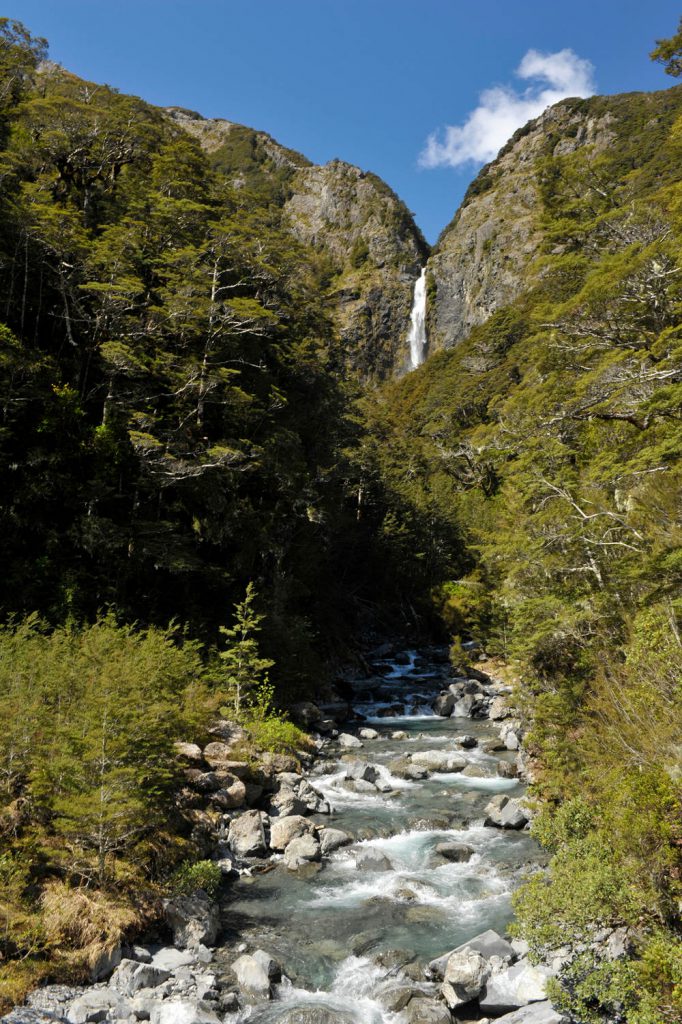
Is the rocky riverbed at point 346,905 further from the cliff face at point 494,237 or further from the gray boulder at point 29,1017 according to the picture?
the cliff face at point 494,237

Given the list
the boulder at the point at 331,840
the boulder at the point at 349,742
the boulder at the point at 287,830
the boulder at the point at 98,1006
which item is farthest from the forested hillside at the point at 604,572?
the boulder at the point at 349,742

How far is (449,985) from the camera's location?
6758 mm

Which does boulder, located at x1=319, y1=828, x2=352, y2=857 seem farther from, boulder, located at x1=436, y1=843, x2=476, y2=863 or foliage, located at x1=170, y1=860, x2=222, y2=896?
foliage, located at x1=170, y1=860, x2=222, y2=896

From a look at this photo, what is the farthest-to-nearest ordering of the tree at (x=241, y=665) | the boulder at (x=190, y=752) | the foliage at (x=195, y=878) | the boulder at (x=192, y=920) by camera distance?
the tree at (x=241, y=665) → the boulder at (x=190, y=752) → the foliage at (x=195, y=878) → the boulder at (x=192, y=920)

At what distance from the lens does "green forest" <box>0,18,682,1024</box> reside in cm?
711

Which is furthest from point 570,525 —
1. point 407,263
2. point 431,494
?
point 407,263

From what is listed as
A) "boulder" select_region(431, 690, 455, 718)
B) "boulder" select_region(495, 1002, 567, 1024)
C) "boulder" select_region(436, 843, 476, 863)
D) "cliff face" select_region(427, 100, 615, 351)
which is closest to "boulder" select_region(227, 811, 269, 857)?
"boulder" select_region(436, 843, 476, 863)

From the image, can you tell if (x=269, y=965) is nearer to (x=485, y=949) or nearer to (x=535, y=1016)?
(x=485, y=949)

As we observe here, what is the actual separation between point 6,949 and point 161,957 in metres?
1.77

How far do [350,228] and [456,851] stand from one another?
13601 centimetres

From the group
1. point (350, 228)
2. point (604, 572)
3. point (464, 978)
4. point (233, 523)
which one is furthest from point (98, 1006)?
point (350, 228)

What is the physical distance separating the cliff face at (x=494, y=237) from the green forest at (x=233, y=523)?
70.1 meters

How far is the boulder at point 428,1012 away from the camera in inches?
253

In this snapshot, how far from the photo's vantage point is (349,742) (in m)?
18.4
